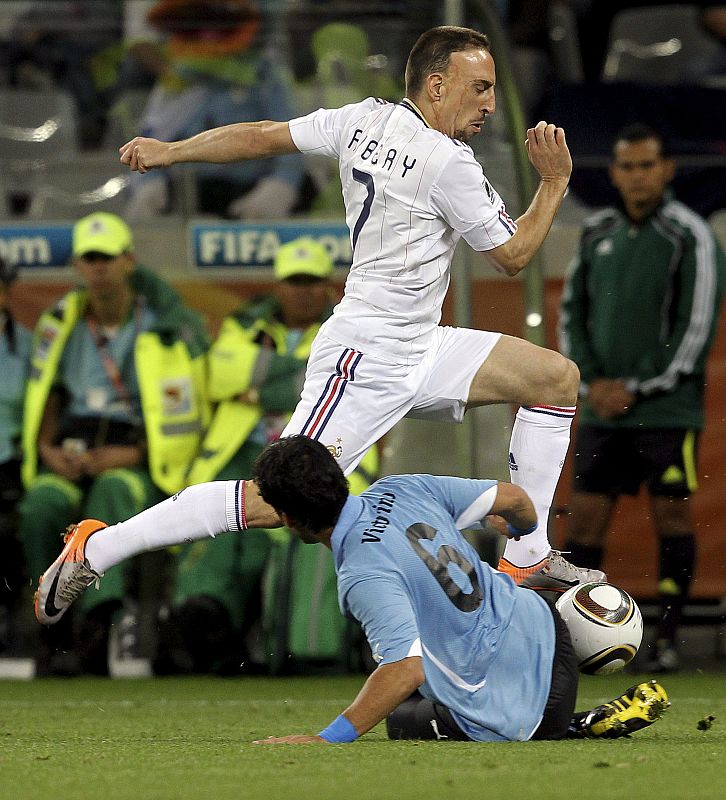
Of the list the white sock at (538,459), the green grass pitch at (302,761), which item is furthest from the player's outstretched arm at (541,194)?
the green grass pitch at (302,761)

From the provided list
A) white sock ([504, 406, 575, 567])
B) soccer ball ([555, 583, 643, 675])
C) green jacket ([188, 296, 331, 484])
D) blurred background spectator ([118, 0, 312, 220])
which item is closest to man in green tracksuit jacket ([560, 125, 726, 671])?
green jacket ([188, 296, 331, 484])

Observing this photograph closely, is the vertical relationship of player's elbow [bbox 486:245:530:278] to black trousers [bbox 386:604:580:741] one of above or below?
above

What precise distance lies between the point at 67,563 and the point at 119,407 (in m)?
2.59

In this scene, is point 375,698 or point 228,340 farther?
point 228,340

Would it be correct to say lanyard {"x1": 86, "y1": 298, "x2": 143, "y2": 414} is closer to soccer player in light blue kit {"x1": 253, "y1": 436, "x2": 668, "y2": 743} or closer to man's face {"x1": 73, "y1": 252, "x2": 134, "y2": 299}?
man's face {"x1": 73, "y1": 252, "x2": 134, "y2": 299}

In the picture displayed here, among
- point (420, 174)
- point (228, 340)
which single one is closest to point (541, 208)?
point (420, 174)

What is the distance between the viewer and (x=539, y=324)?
25.1 ft

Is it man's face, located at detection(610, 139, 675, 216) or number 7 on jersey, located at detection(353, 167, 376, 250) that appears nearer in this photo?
number 7 on jersey, located at detection(353, 167, 376, 250)

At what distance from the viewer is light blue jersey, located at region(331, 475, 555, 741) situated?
4355 millimetres

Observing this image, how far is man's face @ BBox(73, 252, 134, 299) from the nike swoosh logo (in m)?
Answer: 2.74

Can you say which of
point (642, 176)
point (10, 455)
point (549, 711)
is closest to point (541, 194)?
point (549, 711)

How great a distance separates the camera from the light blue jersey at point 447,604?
14.3 ft

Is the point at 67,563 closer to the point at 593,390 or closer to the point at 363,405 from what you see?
the point at 363,405

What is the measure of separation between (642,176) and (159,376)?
2.46 m
